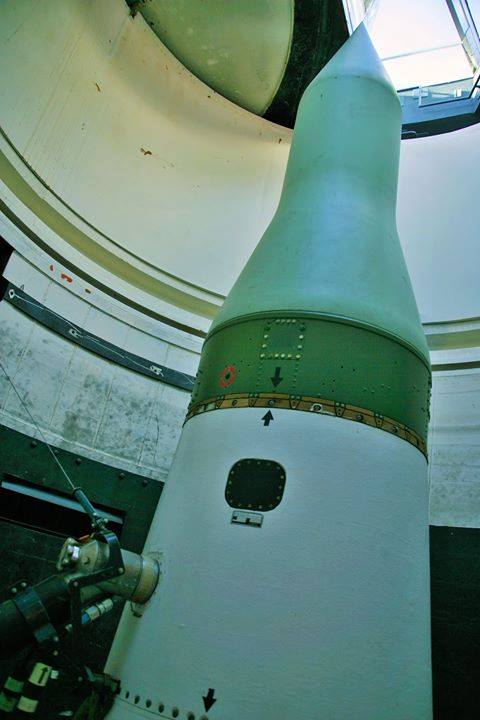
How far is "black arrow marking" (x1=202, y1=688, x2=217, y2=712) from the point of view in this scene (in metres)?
2.38

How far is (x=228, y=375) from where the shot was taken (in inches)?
128

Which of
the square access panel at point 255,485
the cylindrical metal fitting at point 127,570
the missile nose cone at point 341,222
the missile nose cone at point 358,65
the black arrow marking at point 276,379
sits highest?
the missile nose cone at point 358,65

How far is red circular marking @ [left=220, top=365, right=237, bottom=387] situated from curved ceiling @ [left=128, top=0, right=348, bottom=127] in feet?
16.7

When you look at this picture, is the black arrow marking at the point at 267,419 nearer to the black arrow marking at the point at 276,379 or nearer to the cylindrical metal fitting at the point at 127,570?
the black arrow marking at the point at 276,379

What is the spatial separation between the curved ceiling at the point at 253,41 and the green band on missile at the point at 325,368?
488 centimetres

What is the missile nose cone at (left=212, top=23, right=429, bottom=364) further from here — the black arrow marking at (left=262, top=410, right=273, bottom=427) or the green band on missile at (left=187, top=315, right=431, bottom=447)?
the black arrow marking at (left=262, top=410, right=273, bottom=427)

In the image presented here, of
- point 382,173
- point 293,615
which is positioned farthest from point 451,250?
point 293,615

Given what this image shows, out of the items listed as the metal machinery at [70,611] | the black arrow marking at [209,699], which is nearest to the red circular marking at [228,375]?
the metal machinery at [70,611]

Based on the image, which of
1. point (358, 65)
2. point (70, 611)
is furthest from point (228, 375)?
point (358, 65)

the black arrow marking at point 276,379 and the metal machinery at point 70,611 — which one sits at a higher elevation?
the black arrow marking at point 276,379

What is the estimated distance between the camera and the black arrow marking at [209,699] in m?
2.38

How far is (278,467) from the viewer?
109 inches

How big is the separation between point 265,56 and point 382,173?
3.79 m

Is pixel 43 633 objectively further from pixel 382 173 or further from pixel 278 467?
pixel 382 173
